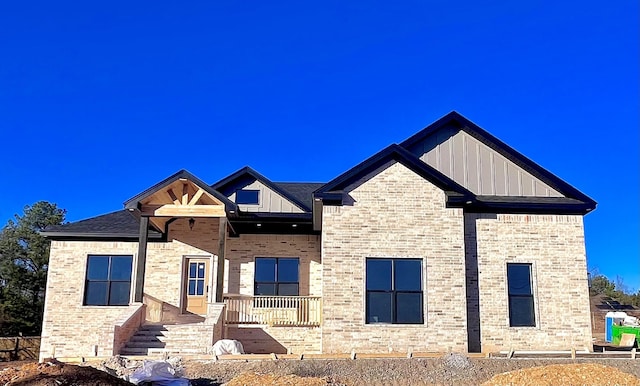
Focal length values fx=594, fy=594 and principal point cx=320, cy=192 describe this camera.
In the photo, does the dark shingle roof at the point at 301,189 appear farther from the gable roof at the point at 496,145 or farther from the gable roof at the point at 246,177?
the gable roof at the point at 496,145

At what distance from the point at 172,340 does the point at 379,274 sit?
592 centimetres

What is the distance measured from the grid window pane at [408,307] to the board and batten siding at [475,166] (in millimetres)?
3967

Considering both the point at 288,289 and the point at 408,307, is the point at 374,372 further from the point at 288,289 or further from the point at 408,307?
the point at 288,289

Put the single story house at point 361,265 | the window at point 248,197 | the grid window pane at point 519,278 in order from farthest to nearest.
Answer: the window at point 248,197
the grid window pane at point 519,278
the single story house at point 361,265

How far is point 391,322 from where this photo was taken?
16375mm

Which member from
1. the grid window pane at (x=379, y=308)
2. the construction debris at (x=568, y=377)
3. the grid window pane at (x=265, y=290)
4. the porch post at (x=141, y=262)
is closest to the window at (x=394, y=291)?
the grid window pane at (x=379, y=308)

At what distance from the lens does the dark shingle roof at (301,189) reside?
2207cm

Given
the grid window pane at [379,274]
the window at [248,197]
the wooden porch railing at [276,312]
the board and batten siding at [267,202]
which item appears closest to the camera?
the grid window pane at [379,274]

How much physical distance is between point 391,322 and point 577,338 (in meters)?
5.35

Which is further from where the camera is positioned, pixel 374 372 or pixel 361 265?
pixel 361 265

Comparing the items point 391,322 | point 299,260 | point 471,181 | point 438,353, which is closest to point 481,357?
point 438,353

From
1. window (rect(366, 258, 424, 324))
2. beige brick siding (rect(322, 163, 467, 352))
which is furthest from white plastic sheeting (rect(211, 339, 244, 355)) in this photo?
window (rect(366, 258, 424, 324))

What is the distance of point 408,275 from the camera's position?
16.7m

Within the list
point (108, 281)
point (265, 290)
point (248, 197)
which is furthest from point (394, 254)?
point (108, 281)
